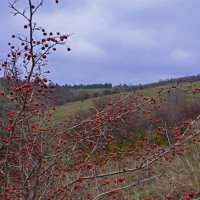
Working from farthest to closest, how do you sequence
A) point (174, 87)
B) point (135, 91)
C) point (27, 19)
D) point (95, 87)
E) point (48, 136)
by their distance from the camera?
point (95, 87)
point (48, 136)
point (135, 91)
point (174, 87)
point (27, 19)

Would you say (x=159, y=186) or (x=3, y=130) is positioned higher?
(x=3, y=130)

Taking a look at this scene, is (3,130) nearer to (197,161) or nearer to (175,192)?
(175,192)

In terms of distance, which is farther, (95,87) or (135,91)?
(95,87)

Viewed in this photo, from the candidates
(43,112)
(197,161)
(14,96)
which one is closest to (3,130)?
(43,112)

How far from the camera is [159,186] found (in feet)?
20.1

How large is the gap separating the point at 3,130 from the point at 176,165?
3.71m

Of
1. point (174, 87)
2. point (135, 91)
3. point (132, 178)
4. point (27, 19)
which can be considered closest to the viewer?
point (27, 19)

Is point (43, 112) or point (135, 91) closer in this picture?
point (135, 91)

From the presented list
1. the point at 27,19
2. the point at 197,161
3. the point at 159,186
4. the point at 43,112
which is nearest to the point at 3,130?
the point at 43,112

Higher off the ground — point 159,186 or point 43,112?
point 43,112

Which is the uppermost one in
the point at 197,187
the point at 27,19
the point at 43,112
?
the point at 27,19

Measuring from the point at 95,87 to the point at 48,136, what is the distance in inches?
3899

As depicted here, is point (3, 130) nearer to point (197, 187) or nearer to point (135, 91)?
point (135, 91)

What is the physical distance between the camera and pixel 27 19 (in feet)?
9.07
